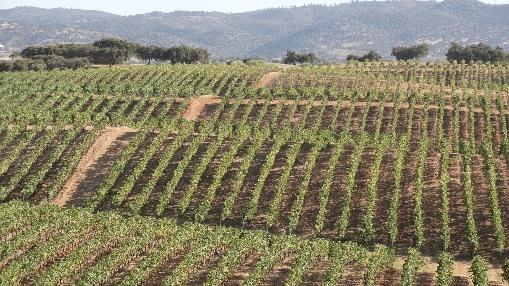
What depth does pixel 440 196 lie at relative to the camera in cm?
4628

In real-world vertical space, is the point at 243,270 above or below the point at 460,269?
above

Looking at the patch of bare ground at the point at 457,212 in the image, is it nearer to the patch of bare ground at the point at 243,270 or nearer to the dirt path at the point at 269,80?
the patch of bare ground at the point at 243,270

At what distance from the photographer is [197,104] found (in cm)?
7619

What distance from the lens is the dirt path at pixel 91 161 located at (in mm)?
49688

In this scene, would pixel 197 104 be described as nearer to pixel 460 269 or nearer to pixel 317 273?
pixel 317 273

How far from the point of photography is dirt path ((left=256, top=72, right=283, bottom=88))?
84.8 metres

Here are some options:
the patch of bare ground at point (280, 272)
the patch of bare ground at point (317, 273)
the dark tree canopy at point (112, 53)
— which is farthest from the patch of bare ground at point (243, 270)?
the dark tree canopy at point (112, 53)

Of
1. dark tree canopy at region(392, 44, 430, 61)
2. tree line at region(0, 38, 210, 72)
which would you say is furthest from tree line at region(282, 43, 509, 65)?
tree line at region(0, 38, 210, 72)

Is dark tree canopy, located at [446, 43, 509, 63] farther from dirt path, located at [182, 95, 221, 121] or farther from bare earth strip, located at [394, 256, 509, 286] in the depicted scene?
bare earth strip, located at [394, 256, 509, 286]

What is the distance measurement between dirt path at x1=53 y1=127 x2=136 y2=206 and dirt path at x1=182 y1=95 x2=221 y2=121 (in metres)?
11.2

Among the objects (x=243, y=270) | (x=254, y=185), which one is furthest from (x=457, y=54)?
(x=243, y=270)

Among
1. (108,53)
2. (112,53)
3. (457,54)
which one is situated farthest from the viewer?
(457,54)

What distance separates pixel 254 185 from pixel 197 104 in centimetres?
2915

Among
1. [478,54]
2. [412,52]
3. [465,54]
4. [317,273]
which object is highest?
[478,54]
